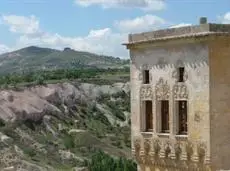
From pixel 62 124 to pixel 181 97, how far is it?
6471cm

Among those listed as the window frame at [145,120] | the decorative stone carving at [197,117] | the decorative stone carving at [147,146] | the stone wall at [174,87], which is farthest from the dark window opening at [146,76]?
the decorative stone carving at [197,117]

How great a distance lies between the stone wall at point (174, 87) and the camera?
17.0 m

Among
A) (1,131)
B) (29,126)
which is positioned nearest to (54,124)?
(29,126)

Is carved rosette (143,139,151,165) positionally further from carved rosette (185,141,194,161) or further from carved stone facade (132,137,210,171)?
carved rosette (185,141,194,161)

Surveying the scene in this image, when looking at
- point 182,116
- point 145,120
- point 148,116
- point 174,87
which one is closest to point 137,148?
point 145,120

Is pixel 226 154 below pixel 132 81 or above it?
below

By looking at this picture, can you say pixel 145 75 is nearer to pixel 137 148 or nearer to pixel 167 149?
pixel 137 148

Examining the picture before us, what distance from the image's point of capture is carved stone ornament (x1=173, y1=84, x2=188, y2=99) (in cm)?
1761

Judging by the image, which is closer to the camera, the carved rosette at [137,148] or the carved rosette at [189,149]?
A: the carved rosette at [189,149]

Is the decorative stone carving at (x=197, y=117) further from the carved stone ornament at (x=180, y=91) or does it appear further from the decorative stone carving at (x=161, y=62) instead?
the decorative stone carving at (x=161, y=62)

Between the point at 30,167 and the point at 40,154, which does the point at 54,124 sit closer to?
the point at 40,154

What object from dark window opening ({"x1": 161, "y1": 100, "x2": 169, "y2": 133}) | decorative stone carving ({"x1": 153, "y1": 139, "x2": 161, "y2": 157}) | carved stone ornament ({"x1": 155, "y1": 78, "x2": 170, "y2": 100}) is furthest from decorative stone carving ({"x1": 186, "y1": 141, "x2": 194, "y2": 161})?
carved stone ornament ({"x1": 155, "y1": 78, "x2": 170, "y2": 100})

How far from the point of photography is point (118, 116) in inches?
3541

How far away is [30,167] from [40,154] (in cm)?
854
